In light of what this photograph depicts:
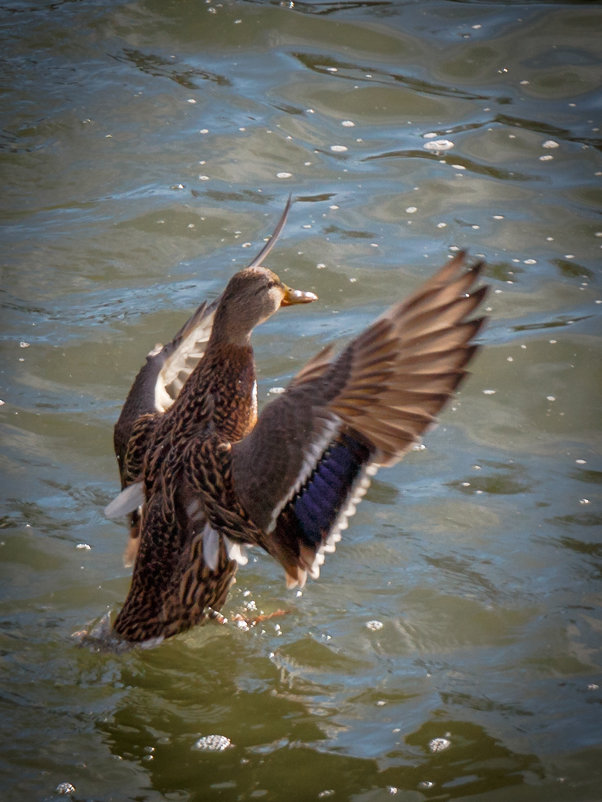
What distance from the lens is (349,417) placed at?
378cm

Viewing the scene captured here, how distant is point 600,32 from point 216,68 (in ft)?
10.7

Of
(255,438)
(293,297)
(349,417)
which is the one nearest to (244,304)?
(293,297)

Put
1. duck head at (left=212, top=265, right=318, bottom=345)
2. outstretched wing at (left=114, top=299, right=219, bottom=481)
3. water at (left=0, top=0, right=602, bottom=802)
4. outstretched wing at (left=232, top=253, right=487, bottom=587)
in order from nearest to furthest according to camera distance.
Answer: outstretched wing at (left=232, top=253, right=487, bottom=587) < water at (left=0, top=0, right=602, bottom=802) < duck head at (left=212, top=265, right=318, bottom=345) < outstretched wing at (left=114, top=299, right=219, bottom=481)

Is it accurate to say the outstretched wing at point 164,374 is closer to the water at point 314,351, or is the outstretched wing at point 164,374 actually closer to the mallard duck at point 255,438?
the mallard duck at point 255,438

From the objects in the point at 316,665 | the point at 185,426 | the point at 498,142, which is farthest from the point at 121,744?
the point at 498,142

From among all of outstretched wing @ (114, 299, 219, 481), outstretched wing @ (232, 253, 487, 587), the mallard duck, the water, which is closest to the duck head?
the mallard duck

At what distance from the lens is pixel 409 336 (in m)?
3.71

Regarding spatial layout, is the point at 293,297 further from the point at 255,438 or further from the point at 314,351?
the point at 314,351

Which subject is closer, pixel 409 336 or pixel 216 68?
→ pixel 409 336

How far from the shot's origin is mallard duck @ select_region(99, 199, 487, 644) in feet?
12.0

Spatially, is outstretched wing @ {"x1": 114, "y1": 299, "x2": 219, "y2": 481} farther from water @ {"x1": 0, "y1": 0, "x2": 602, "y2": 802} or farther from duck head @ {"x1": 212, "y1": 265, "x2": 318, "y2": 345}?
water @ {"x1": 0, "y1": 0, "x2": 602, "y2": 802}

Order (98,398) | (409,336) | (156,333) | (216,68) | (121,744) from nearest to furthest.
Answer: (409,336) → (121,744) → (98,398) → (156,333) → (216,68)

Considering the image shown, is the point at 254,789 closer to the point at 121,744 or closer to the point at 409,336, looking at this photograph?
the point at 121,744

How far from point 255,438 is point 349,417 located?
379 millimetres
